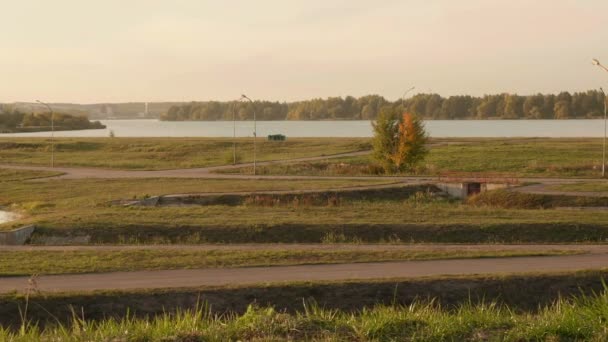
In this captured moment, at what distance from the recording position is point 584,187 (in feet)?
138

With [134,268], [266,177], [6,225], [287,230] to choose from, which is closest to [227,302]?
[134,268]

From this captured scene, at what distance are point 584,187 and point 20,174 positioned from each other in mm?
40336

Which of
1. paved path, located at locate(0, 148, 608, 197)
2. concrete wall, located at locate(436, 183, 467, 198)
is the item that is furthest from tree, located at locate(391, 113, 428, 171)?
concrete wall, located at locate(436, 183, 467, 198)

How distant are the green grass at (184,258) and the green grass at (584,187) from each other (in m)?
18.9

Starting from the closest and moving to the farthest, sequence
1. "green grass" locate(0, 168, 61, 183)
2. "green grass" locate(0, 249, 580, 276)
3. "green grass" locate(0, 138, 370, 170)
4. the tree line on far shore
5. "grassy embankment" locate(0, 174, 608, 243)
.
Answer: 1. "green grass" locate(0, 249, 580, 276)
2. "grassy embankment" locate(0, 174, 608, 243)
3. "green grass" locate(0, 168, 61, 183)
4. "green grass" locate(0, 138, 370, 170)
5. the tree line on far shore

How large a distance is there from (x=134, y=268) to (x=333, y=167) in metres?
41.9

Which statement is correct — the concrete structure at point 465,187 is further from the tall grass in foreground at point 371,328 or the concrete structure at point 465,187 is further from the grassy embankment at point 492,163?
the tall grass in foreground at point 371,328

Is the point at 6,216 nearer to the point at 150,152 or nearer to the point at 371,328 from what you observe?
the point at 371,328

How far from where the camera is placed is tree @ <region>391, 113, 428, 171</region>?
186 feet

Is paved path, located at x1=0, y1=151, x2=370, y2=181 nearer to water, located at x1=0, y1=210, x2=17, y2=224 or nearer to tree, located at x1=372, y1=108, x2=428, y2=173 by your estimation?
tree, located at x1=372, y1=108, x2=428, y2=173

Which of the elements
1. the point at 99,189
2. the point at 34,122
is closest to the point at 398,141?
the point at 99,189

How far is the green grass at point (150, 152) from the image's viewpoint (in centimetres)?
7119

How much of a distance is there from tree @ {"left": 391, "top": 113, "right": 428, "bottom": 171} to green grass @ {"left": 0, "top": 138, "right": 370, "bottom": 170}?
1775cm

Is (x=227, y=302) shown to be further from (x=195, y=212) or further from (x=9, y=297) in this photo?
(x=195, y=212)
